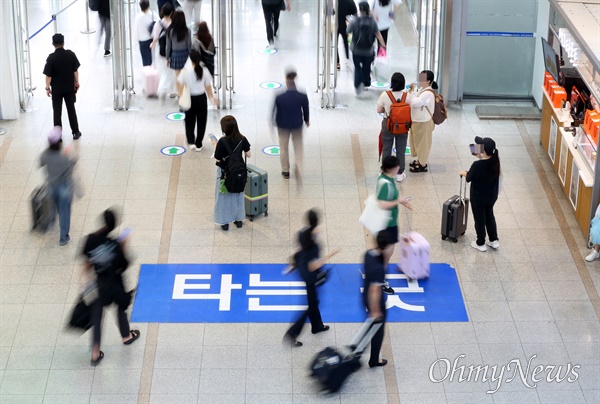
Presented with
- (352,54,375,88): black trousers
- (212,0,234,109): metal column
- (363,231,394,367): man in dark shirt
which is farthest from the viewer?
(352,54,375,88): black trousers

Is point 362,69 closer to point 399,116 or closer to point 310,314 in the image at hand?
point 399,116

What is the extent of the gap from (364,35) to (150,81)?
125 inches

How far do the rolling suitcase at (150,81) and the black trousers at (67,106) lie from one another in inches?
71.1

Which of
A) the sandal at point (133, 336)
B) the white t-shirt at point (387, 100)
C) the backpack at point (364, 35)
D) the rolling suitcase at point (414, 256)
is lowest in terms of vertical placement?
the sandal at point (133, 336)

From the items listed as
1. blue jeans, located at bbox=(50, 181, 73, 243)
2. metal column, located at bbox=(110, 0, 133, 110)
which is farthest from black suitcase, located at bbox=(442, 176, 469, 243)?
metal column, located at bbox=(110, 0, 133, 110)

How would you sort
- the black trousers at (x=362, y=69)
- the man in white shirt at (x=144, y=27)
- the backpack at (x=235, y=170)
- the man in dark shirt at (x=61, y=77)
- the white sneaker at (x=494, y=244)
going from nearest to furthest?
the backpack at (x=235, y=170), the white sneaker at (x=494, y=244), the man in dark shirt at (x=61, y=77), the black trousers at (x=362, y=69), the man in white shirt at (x=144, y=27)

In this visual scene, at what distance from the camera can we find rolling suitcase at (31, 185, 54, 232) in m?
11.3

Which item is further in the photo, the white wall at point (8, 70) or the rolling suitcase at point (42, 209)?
the white wall at point (8, 70)

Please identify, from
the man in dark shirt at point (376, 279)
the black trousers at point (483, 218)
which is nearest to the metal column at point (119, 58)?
the black trousers at point (483, 218)

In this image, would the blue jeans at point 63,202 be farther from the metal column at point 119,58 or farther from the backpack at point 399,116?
the metal column at point 119,58

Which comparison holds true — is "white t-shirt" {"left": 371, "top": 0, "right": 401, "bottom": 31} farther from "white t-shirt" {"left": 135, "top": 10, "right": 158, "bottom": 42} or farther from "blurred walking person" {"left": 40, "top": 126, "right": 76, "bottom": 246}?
"blurred walking person" {"left": 40, "top": 126, "right": 76, "bottom": 246}

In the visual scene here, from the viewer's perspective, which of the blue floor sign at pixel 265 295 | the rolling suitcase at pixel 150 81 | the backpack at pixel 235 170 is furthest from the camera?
the rolling suitcase at pixel 150 81

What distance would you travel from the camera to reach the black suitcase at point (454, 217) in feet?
37.1

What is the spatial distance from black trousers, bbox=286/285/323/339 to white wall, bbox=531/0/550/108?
20.8ft
